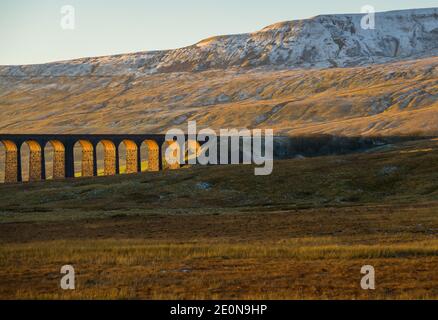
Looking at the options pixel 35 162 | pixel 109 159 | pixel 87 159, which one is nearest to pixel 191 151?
pixel 109 159

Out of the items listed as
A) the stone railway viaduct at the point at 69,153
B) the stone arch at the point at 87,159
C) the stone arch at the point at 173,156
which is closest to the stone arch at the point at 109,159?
the stone railway viaduct at the point at 69,153

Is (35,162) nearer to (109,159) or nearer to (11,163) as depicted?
(11,163)

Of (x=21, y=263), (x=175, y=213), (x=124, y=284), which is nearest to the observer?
(x=124, y=284)

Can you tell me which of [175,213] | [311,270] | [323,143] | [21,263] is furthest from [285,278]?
[323,143]

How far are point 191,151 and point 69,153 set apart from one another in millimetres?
22976

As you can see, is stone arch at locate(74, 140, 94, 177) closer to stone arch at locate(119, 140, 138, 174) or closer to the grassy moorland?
stone arch at locate(119, 140, 138, 174)

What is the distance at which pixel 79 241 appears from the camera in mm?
37719

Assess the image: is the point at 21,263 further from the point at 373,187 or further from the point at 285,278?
the point at 373,187

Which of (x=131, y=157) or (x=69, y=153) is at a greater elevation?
(x=69, y=153)

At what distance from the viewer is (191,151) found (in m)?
130

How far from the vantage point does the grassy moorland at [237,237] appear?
23219 mm

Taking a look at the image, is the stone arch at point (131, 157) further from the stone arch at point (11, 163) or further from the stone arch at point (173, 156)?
the stone arch at point (11, 163)
